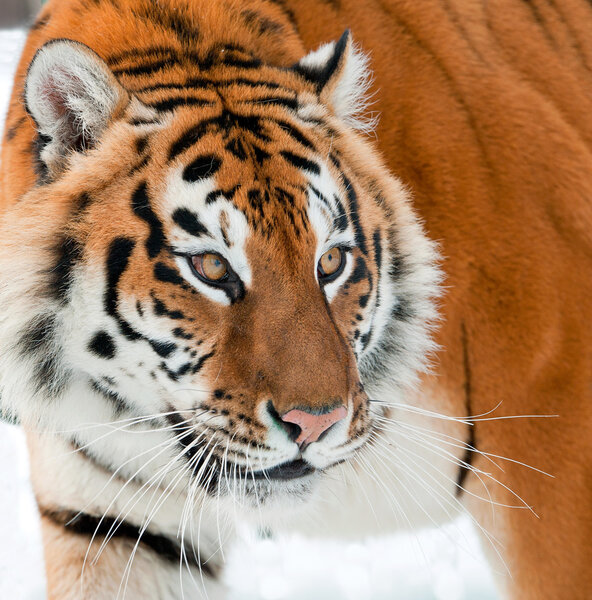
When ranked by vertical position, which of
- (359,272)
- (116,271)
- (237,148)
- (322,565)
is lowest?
(322,565)

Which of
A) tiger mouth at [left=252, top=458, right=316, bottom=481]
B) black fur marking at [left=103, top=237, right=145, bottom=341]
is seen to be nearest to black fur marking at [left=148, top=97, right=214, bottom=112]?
black fur marking at [left=103, top=237, right=145, bottom=341]

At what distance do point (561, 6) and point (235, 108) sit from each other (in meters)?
0.84

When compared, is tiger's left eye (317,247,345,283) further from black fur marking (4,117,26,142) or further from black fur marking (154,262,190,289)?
black fur marking (4,117,26,142)

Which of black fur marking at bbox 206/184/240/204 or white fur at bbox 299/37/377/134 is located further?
white fur at bbox 299/37/377/134

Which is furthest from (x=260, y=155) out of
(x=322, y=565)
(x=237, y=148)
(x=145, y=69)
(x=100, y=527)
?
(x=322, y=565)

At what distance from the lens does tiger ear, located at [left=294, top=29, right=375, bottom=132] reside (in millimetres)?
1228

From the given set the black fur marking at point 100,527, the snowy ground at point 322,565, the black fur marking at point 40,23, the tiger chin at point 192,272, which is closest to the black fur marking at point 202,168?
the tiger chin at point 192,272

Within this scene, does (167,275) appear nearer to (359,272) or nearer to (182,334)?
(182,334)

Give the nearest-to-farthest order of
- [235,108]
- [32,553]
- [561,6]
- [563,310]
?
[235,108]
[563,310]
[561,6]
[32,553]

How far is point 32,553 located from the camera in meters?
1.87

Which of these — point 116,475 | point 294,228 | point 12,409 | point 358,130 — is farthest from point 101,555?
point 358,130

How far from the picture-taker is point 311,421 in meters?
1.00

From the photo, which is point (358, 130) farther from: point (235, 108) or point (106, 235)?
point (106, 235)

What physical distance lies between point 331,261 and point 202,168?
22 centimetres
